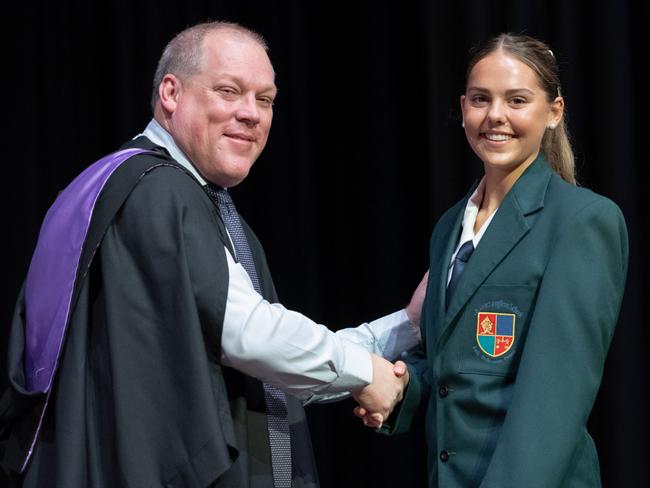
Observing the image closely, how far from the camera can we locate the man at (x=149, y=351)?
6.03 ft

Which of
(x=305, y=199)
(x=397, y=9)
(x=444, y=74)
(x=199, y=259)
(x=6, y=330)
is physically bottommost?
(x=6, y=330)

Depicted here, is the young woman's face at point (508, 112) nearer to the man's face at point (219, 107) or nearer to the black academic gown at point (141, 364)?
the man's face at point (219, 107)

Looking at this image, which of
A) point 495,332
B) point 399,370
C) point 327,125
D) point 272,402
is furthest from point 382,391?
point 327,125

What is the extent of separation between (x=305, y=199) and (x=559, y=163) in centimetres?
131

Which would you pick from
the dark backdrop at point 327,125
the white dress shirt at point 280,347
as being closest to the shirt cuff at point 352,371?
the white dress shirt at point 280,347

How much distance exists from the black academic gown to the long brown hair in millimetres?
770

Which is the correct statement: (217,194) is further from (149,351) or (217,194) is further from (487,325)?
(487,325)

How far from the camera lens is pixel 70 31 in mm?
3514

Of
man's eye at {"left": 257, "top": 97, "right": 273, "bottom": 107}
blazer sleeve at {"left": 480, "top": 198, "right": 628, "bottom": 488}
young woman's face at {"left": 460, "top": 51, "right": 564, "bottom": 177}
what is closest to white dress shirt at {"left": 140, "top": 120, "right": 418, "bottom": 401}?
man's eye at {"left": 257, "top": 97, "right": 273, "bottom": 107}

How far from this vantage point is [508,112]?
2.08 meters

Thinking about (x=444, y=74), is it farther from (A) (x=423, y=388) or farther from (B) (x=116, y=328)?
(B) (x=116, y=328)

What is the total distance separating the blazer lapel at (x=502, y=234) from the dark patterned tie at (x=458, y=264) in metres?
0.06

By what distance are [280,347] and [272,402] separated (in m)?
0.21

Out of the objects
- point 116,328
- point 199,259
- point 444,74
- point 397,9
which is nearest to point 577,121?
point 444,74
